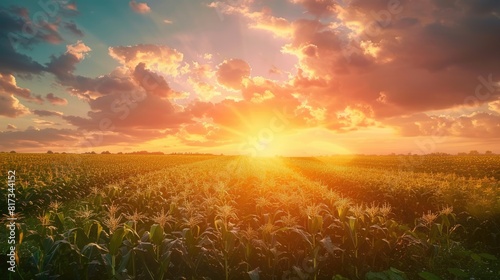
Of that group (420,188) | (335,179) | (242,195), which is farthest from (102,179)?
(420,188)

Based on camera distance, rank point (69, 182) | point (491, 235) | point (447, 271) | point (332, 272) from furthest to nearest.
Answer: point (69, 182)
point (491, 235)
point (447, 271)
point (332, 272)

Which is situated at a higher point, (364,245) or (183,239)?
A: (183,239)

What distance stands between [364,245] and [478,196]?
8.97 metres

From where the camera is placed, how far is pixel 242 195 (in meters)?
19.4

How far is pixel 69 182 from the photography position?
24859 millimetres

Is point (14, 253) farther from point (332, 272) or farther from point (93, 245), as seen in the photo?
point (332, 272)

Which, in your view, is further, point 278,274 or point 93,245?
point 278,274

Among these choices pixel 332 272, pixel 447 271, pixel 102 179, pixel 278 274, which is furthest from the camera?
pixel 102 179

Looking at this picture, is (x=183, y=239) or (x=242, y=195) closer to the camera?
(x=183, y=239)

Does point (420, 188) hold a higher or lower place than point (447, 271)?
higher

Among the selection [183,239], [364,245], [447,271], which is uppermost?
[183,239]

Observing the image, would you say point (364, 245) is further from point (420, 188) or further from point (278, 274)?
point (420, 188)

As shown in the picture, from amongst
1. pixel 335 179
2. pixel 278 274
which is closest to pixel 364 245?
pixel 278 274

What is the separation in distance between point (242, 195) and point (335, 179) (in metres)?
18.6
